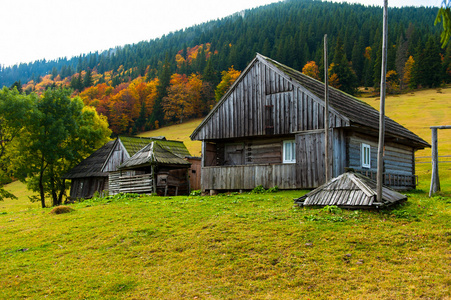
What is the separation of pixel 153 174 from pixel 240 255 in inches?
712

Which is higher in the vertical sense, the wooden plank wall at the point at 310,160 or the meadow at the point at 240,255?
the wooden plank wall at the point at 310,160

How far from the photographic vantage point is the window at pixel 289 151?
889 inches

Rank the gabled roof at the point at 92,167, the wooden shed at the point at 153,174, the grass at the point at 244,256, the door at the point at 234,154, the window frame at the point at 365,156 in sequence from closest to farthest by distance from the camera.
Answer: the grass at the point at 244,256
the window frame at the point at 365,156
the door at the point at 234,154
the wooden shed at the point at 153,174
the gabled roof at the point at 92,167

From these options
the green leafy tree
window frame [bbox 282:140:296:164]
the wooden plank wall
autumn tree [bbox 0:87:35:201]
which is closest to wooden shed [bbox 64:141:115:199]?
the green leafy tree

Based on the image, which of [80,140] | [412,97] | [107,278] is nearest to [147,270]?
[107,278]

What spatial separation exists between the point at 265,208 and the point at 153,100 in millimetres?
97522

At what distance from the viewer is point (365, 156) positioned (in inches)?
877

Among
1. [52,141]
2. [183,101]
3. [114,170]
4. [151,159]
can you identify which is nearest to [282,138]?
[151,159]

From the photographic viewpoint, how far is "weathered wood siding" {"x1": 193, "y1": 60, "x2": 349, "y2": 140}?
68.1ft

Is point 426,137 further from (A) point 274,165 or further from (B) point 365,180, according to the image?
(B) point 365,180

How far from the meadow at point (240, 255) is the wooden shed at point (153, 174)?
11.3m

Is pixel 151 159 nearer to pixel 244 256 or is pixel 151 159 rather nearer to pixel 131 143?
pixel 131 143

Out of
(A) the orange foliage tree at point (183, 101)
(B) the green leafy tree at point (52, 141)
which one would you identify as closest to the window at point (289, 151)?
(B) the green leafy tree at point (52, 141)

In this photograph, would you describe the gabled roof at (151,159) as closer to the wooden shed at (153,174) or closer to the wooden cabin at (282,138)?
the wooden shed at (153,174)
